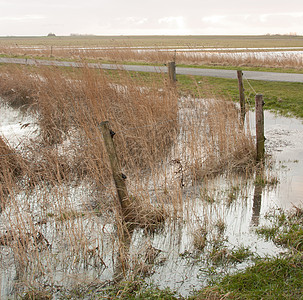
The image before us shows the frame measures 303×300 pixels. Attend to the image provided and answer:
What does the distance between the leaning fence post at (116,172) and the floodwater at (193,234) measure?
0.30m

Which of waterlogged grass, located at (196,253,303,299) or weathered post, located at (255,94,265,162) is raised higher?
weathered post, located at (255,94,265,162)

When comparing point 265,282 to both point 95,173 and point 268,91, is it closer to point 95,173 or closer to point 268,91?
point 95,173

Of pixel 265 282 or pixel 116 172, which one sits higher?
pixel 116 172

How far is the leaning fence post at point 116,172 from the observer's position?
14.4 ft

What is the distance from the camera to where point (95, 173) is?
19.6 feet

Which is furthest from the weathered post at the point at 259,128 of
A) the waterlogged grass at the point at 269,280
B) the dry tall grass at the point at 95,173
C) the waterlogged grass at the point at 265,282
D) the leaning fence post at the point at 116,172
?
the waterlogged grass at the point at 265,282

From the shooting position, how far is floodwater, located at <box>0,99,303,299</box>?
3.77 meters

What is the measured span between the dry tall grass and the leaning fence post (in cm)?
14

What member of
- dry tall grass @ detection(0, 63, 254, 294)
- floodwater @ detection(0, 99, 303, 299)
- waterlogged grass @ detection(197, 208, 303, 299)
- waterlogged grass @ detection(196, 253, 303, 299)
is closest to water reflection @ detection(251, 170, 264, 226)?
floodwater @ detection(0, 99, 303, 299)

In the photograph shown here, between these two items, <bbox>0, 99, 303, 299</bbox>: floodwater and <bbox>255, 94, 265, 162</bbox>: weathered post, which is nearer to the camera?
<bbox>0, 99, 303, 299</bbox>: floodwater

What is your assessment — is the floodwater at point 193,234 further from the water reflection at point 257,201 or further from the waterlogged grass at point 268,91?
the waterlogged grass at point 268,91

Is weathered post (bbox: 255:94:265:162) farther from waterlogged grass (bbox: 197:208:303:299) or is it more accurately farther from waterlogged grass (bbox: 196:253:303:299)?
waterlogged grass (bbox: 196:253:303:299)

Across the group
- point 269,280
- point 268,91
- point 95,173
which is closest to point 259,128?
point 95,173

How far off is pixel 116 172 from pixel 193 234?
116cm
